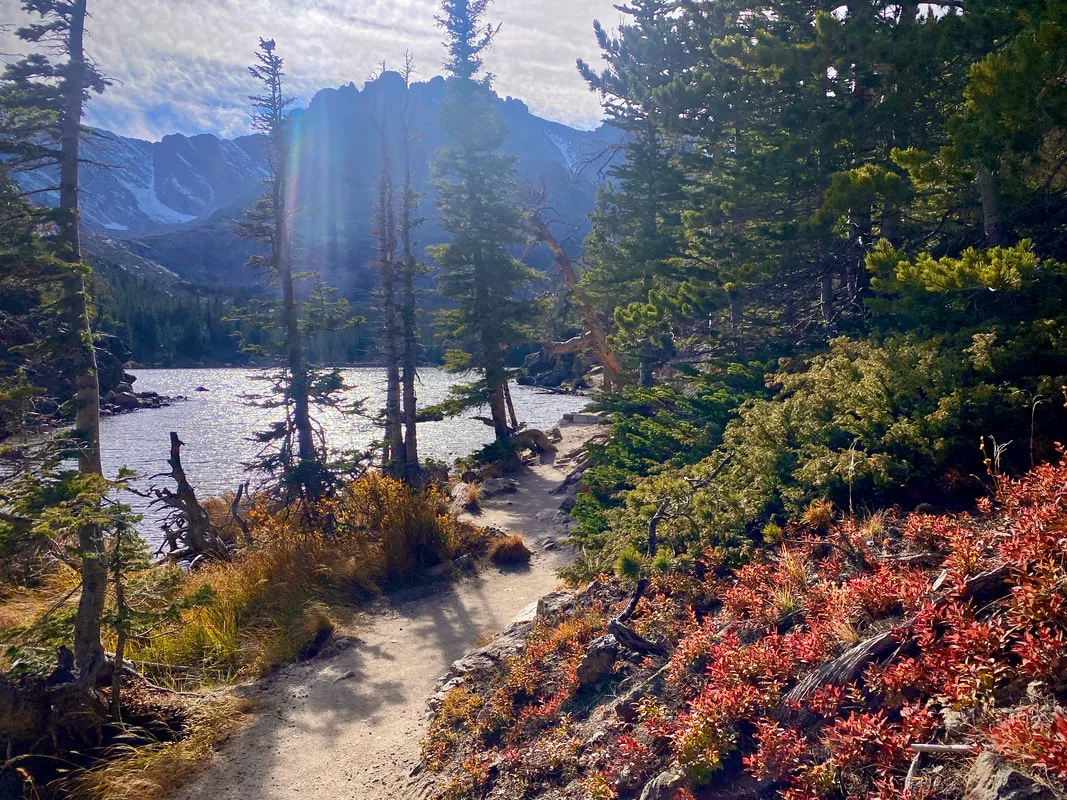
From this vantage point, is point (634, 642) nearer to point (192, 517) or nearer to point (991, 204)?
point (991, 204)

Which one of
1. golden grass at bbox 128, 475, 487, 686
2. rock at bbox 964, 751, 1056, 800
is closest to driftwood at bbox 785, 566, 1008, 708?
rock at bbox 964, 751, 1056, 800

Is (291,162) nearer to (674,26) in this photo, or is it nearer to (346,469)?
(346,469)

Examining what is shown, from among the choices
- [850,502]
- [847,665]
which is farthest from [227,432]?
[847,665]

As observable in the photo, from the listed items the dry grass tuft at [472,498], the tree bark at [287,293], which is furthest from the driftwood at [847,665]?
the tree bark at [287,293]

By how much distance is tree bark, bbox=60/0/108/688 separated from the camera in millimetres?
5910

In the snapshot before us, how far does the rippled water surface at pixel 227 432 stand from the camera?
2500cm

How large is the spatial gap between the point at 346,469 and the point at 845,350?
1060 cm

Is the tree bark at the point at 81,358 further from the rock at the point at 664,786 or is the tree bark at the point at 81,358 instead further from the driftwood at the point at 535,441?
the driftwood at the point at 535,441

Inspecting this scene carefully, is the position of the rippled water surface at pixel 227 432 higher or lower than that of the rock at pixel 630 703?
lower

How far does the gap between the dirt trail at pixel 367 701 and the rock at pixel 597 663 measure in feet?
5.65

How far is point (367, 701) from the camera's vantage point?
6691mm

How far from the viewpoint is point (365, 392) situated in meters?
49.7

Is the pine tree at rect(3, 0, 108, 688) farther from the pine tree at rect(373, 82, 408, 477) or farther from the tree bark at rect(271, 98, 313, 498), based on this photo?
the pine tree at rect(373, 82, 408, 477)

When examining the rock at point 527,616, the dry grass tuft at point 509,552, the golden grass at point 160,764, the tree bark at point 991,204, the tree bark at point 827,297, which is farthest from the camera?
the dry grass tuft at point 509,552
